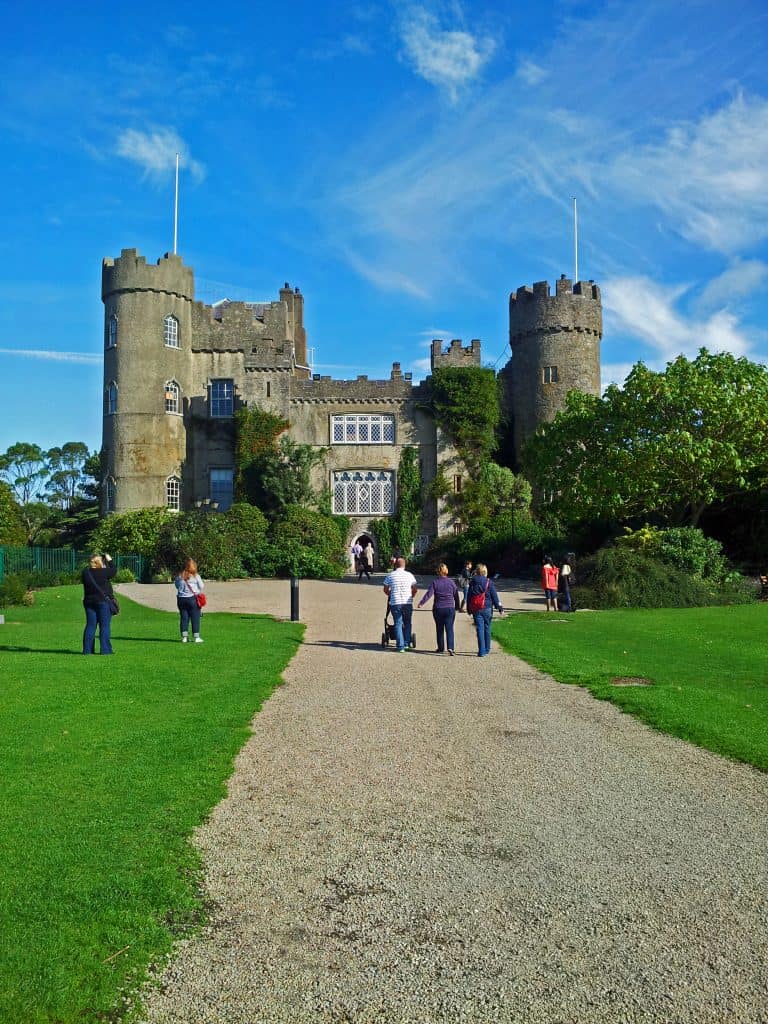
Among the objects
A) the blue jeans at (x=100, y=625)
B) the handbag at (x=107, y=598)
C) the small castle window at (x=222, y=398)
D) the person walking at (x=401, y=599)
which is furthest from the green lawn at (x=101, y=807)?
the small castle window at (x=222, y=398)

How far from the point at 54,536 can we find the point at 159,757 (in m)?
51.8

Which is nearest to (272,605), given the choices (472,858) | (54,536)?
(472,858)

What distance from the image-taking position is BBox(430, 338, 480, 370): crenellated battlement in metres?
48.5

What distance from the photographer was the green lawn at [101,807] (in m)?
4.28

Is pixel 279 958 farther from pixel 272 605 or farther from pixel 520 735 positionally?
pixel 272 605

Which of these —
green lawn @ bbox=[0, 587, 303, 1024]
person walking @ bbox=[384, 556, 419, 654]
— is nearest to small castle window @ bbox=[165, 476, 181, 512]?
person walking @ bbox=[384, 556, 419, 654]

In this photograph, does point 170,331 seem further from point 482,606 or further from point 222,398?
point 482,606

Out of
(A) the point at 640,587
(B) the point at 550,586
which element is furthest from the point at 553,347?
(B) the point at 550,586

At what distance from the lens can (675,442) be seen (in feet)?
96.4

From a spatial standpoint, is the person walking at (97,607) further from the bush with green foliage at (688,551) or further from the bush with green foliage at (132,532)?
the bush with green foliage at (132,532)

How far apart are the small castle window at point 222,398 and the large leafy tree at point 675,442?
74.1 feet

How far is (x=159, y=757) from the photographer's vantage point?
26.0ft

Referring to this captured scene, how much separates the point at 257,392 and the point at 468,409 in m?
11.5

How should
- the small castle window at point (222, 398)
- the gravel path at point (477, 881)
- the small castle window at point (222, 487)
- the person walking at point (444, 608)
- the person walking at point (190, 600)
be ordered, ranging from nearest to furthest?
the gravel path at point (477, 881), the person walking at point (444, 608), the person walking at point (190, 600), the small castle window at point (222, 487), the small castle window at point (222, 398)
